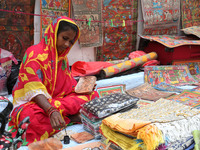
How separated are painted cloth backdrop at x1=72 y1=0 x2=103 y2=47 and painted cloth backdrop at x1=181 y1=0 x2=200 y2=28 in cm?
256

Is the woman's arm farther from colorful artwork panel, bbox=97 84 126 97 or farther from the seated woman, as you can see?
colorful artwork panel, bbox=97 84 126 97

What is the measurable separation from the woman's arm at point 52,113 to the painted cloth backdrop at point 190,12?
4.69 meters

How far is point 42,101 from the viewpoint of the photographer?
2.09 m

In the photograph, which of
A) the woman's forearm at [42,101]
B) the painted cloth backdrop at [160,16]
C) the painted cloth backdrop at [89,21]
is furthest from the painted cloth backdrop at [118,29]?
the woman's forearm at [42,101]

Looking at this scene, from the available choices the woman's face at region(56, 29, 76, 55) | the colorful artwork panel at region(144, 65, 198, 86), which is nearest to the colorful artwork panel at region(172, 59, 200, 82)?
the colorful artwork panel at region(144, 65, 198, 86)

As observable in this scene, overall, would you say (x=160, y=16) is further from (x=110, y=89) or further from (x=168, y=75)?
(x=110, y=89)

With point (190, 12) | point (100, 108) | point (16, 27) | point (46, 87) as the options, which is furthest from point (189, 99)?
point (190, 12)

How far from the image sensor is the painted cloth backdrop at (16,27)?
10.7 ft

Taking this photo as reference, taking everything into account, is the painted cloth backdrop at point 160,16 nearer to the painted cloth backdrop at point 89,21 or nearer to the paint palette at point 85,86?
the painted cloth backdrop at point 89,21

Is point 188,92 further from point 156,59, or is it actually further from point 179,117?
point 179,117

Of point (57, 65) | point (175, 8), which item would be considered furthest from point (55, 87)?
point (175, 8)

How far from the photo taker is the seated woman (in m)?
2.11

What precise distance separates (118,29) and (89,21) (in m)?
0.86

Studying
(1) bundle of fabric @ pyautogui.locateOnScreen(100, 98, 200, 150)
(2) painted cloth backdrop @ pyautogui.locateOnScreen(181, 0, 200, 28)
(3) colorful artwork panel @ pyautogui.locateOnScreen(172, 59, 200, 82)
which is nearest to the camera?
(1) bundle of fabric @ pyautogui.locateOnScreen(100, 98, 200, 150)
